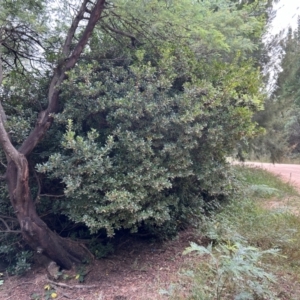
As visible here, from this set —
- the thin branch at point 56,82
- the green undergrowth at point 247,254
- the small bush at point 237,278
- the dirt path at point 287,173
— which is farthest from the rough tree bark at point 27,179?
the dirt path at point 287,173

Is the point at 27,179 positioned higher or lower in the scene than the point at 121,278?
higher

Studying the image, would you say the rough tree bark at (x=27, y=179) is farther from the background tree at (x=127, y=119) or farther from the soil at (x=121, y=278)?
the soil at (x=121, y=278)

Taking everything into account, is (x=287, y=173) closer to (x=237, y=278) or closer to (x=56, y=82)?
(x=237, y=278)

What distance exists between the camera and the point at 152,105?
3.79m

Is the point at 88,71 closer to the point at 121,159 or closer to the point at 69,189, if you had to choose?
the point at 121,159

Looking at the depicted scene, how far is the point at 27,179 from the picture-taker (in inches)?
150

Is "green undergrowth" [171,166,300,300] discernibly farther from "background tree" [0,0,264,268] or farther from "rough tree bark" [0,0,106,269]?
"rough tree bark" [0,0,106,269]

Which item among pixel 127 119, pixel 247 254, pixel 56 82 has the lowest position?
pixel 247 254

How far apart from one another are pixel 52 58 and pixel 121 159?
1660 millimetres

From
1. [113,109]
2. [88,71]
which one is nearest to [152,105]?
[113,109]

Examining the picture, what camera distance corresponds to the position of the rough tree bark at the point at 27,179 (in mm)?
3750

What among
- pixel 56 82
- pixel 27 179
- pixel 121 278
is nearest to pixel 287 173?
pixel 121 278

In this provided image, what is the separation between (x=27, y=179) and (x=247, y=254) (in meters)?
2.40

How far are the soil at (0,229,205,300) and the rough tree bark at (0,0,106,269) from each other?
288 millimetres
